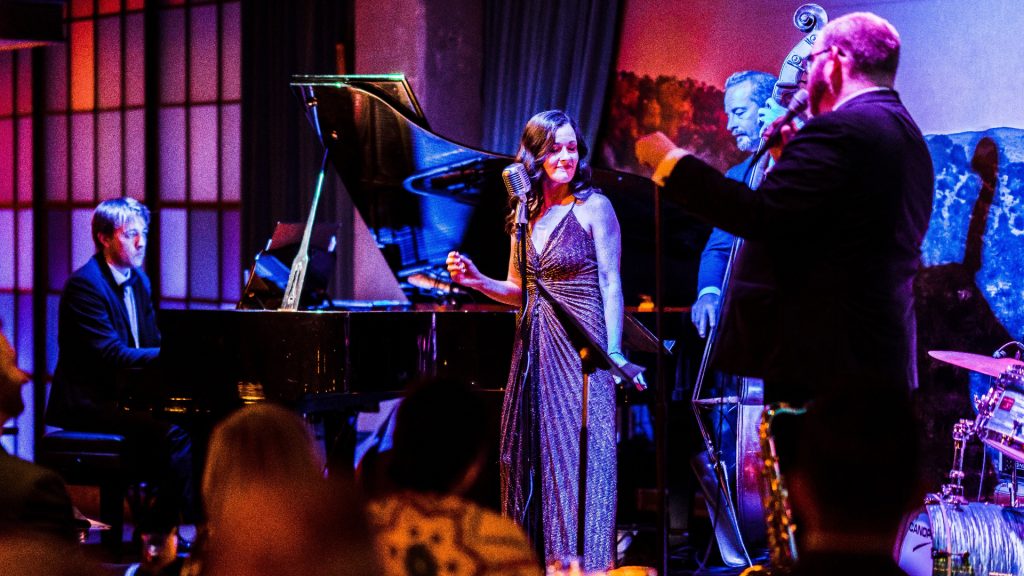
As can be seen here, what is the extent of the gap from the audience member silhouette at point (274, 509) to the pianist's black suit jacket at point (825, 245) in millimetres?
947

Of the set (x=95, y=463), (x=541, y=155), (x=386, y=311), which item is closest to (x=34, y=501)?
Answer: (x=541, y=155)

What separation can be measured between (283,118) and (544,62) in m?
1.72

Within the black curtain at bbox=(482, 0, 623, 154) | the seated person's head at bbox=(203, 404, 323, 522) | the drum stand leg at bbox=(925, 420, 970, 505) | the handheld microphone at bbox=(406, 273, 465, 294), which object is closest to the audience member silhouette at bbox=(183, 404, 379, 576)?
the seated person's head at bbox=(203, 404, 323, 522)

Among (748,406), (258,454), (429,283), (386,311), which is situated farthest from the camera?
(386,311)

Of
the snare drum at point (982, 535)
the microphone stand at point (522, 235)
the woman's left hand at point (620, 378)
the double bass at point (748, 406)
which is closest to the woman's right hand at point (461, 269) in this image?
the microphone stand at point (522, 235)

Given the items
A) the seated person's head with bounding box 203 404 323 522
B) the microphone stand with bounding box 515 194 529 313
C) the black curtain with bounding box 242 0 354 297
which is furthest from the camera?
the black curtain with bounding box 242 0 354 297

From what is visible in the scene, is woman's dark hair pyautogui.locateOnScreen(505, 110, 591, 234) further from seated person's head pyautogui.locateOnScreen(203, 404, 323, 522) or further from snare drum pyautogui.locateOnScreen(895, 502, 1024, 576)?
seated person's head pyautogui.locateOnScreen(203, 404, 323, 522)

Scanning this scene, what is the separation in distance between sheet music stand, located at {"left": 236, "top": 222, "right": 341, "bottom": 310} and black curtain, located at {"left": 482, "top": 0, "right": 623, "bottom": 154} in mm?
1505

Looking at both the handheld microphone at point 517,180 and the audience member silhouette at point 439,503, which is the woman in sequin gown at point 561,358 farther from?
the audience member silhouette at point 439,503

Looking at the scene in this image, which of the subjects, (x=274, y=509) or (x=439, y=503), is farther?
(x=439, y=503)

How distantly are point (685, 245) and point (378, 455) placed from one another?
2.08 meters

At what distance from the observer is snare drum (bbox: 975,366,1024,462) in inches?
146

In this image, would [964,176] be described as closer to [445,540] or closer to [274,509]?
[445,540]

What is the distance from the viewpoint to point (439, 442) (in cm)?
208
